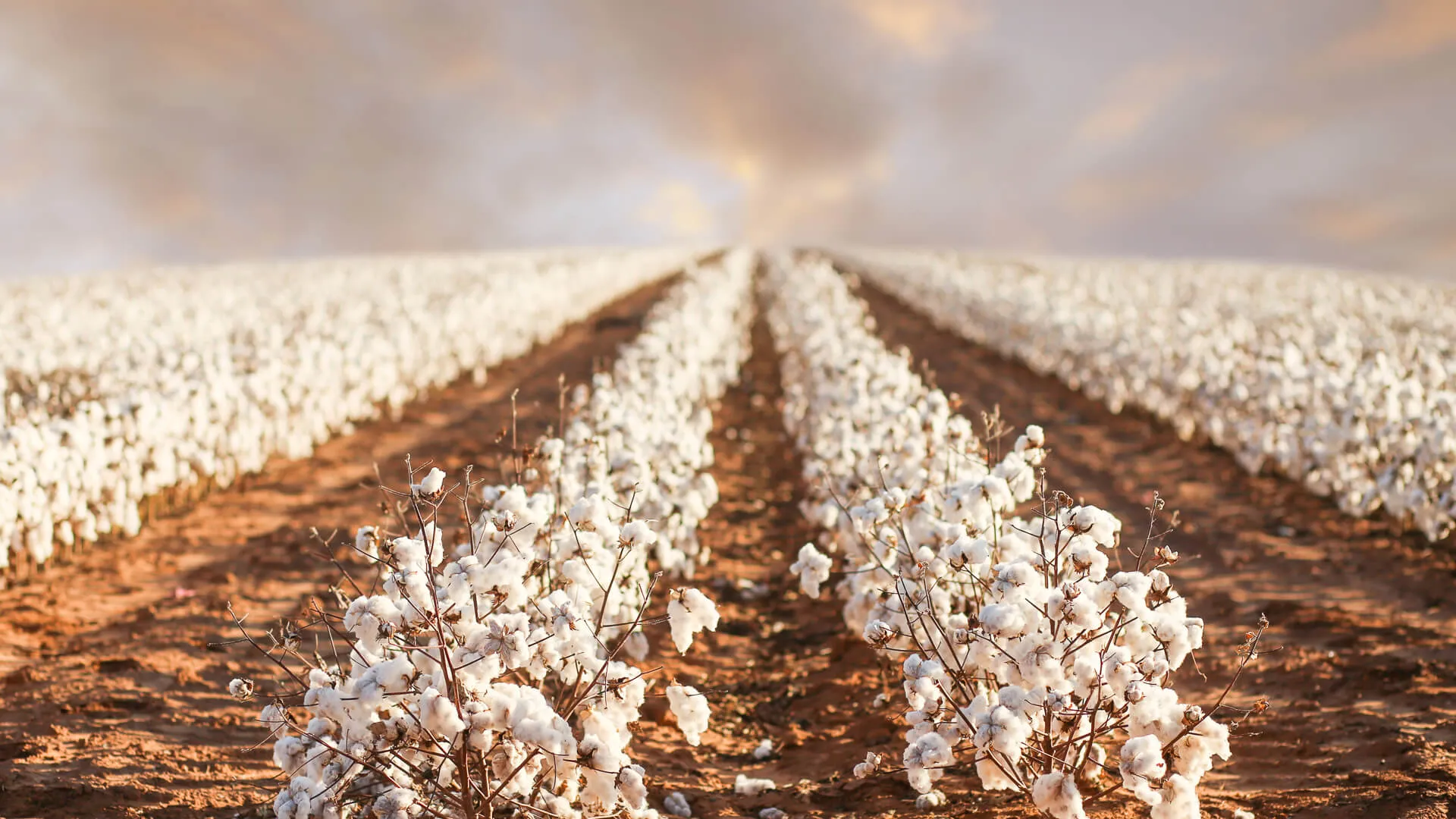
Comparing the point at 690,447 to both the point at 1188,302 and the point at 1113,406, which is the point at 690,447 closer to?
the point at 1113,406

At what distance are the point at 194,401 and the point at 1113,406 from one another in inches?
528

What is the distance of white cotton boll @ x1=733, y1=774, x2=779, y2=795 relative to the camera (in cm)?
509

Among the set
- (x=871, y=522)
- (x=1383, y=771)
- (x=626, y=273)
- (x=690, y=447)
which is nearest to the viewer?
(x=1383, y=771)

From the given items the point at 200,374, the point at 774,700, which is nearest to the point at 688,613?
the point at 774,700

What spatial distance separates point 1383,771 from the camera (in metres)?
4.83

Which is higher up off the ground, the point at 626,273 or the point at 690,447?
the point at 626,273

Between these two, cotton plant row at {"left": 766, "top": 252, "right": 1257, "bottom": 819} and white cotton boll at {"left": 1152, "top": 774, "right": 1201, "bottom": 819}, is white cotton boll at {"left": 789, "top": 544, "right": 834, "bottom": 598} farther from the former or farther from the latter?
white cotton boll at {"left": 1152, "top": 774, "right": 1201, "bottom": 819}

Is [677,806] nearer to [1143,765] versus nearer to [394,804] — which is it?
[394,804]

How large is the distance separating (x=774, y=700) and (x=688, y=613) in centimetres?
274

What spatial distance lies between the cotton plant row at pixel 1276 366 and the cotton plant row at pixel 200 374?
38.8 ft

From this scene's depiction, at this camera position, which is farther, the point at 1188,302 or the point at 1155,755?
the point at 1188,302

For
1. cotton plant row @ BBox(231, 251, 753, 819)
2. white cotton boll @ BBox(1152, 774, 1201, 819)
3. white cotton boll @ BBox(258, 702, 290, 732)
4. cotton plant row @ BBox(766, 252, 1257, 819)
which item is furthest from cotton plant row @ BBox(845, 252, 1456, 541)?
white cotton boll @ BBox(258, 702, 290, 732)

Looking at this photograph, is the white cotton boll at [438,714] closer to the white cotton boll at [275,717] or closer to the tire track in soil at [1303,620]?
the white cotton boll at [275,717]

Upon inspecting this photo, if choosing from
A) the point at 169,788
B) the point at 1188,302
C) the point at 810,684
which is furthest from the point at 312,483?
the point at 1188,302
